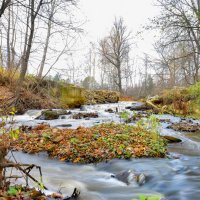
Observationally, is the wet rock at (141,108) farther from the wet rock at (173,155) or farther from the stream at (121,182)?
the wet rock at (173,155)

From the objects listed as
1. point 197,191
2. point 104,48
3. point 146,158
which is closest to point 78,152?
point 146,158

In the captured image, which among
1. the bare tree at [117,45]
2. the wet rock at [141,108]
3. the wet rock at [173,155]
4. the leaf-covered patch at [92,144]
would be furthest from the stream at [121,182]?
the bare tree at [117,45]

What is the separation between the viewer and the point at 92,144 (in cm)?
705

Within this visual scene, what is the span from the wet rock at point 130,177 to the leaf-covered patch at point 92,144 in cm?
103

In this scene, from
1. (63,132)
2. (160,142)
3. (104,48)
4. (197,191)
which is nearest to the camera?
(197,191)

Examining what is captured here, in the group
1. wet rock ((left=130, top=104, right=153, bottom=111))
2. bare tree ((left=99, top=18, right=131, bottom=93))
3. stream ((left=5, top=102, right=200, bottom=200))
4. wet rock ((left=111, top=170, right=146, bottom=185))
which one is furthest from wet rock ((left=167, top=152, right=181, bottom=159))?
bare tree ((left=99, top=18, right=131, bottom=93))

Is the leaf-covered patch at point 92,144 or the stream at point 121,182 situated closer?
the stream at point 121,182

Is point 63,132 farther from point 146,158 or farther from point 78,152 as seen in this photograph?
point 146,158

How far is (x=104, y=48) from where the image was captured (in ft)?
118

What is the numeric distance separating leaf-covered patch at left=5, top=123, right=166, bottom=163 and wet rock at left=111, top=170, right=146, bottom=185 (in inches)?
40.5

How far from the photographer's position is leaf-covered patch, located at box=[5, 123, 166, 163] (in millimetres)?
6574

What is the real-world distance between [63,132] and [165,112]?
1036 cm

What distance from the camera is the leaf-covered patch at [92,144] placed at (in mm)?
6574

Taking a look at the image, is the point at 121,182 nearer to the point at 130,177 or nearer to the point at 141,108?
the point at 130,177
